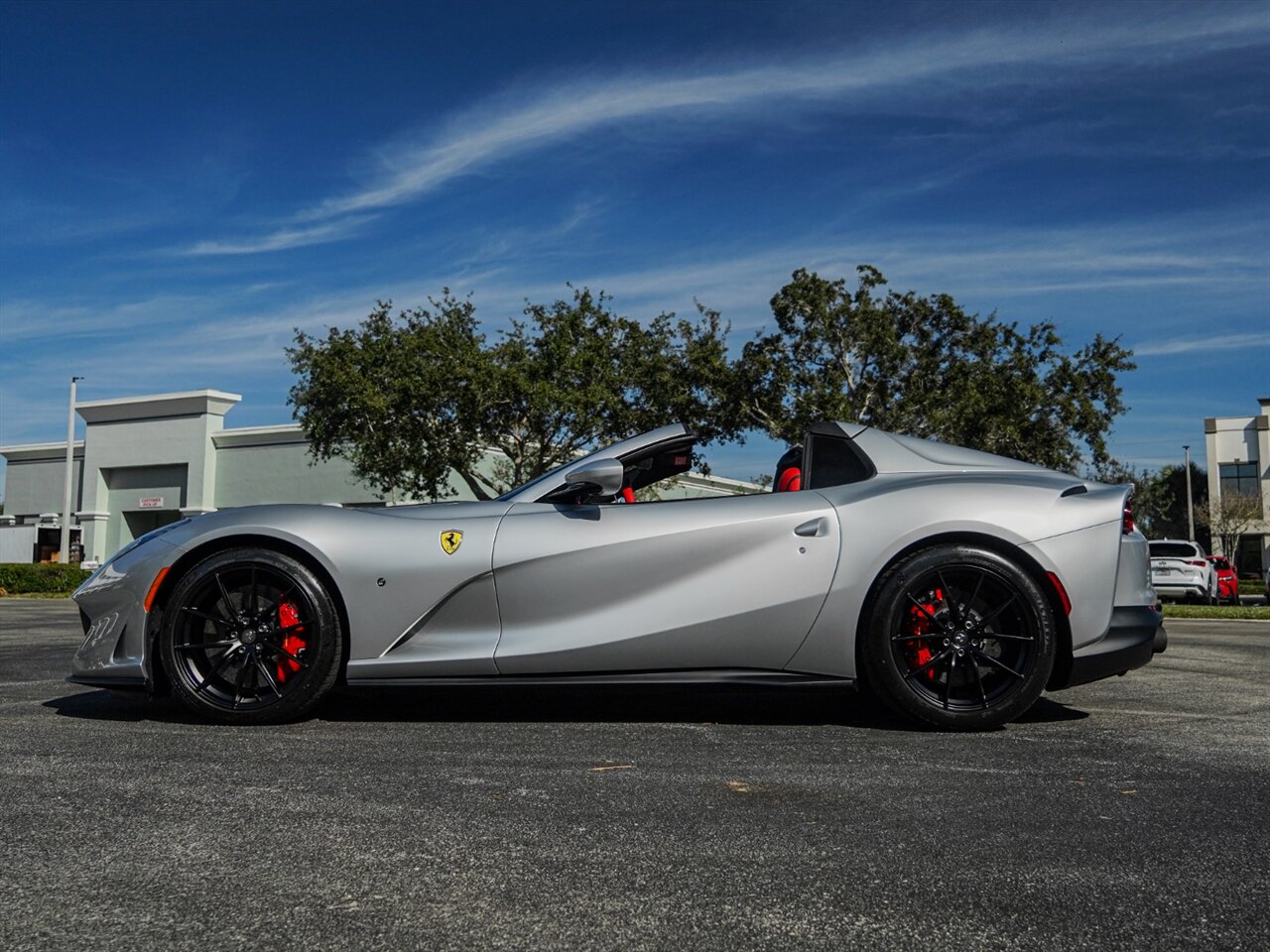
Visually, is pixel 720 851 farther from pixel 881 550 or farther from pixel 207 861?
pixel 881 550

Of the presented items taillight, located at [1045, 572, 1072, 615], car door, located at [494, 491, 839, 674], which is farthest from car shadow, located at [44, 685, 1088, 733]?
taillight, located at [1045, 572, 1072, 615]

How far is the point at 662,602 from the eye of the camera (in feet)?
14.4

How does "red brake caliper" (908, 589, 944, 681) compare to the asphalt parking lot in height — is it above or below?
above

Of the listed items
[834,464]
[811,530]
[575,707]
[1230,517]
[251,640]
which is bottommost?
[575,707]

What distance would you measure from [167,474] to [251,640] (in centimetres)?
4447

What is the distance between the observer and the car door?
4.37 m

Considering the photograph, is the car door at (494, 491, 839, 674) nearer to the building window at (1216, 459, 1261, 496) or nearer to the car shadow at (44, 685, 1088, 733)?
the car shadow at (44, 685, 1088, 733)

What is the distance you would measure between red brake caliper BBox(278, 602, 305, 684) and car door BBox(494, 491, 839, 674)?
81 cm

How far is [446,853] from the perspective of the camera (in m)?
2.57

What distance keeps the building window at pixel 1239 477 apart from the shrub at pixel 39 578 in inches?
2166

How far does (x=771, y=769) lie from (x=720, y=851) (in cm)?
100

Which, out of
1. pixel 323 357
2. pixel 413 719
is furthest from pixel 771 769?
pixel 323 357

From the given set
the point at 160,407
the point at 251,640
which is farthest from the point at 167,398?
the point at 251,640

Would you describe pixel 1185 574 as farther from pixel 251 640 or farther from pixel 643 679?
pixel 251 640
